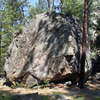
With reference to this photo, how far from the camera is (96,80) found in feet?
49.2

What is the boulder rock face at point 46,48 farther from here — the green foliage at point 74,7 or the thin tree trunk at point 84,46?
the green foliage at point 74,7

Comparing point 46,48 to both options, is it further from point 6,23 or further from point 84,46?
point 6,23

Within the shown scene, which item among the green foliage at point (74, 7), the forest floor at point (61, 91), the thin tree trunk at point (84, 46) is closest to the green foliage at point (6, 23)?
the green foliage at point (74, 7)

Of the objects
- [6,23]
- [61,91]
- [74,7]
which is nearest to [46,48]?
[61,91]

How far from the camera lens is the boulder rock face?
1314cm

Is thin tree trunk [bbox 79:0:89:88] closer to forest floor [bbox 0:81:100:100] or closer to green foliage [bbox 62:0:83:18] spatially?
forest floor [bbox 0:81:100:100]

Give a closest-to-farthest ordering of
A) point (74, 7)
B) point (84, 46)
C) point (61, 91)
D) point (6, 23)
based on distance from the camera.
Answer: point (61, 91) < point (84, 46) < point (6, 23) < point (74, 7)

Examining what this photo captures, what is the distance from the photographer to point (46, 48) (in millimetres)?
13773

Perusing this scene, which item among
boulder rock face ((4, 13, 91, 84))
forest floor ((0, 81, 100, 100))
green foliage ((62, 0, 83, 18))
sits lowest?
forest floor ((0, 81, 100, 100))

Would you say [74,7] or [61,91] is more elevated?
[74,7]

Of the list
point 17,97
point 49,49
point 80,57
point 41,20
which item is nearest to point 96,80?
point 80,57

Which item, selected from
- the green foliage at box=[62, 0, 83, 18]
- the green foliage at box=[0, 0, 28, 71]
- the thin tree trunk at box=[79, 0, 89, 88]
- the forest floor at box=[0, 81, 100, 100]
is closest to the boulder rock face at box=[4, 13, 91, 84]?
the thin tree trunk at box=[79, 0, 89, 88]

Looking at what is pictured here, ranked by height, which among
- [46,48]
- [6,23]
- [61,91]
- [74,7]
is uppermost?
[74,7]

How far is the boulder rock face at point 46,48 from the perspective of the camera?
43.1 ft
